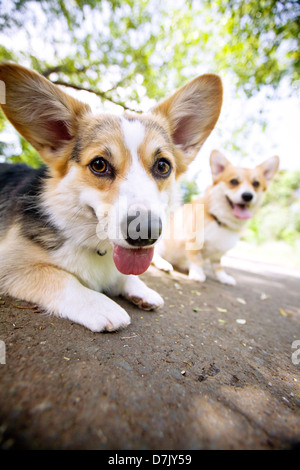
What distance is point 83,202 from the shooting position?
5.35 feet

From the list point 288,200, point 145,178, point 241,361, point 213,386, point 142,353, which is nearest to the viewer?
point 213,386

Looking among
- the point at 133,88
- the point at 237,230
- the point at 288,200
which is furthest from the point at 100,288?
the point at 288,200

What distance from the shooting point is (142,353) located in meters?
1.27

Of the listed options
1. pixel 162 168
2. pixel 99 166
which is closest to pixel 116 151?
pixel 99 166

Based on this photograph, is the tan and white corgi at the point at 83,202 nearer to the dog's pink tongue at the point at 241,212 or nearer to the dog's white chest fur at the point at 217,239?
the dog's white chest fur at the point at 217,239

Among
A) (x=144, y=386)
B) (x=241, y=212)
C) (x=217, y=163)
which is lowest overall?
(x=144, y=386)

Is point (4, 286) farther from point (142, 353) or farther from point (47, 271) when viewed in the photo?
point (142, 353)

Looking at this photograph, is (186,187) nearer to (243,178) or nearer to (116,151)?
(243,178)

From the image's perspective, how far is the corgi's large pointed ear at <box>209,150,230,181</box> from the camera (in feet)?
12.7

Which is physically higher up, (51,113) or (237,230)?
(51,113)

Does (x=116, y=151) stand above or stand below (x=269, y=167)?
below

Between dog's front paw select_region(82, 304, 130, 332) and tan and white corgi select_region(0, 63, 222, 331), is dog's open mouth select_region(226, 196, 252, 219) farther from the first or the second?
dog's front paw select_region(82, 304, 130, 332)

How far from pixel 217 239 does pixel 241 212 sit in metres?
0.64

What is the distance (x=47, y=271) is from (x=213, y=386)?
128 centimetres
